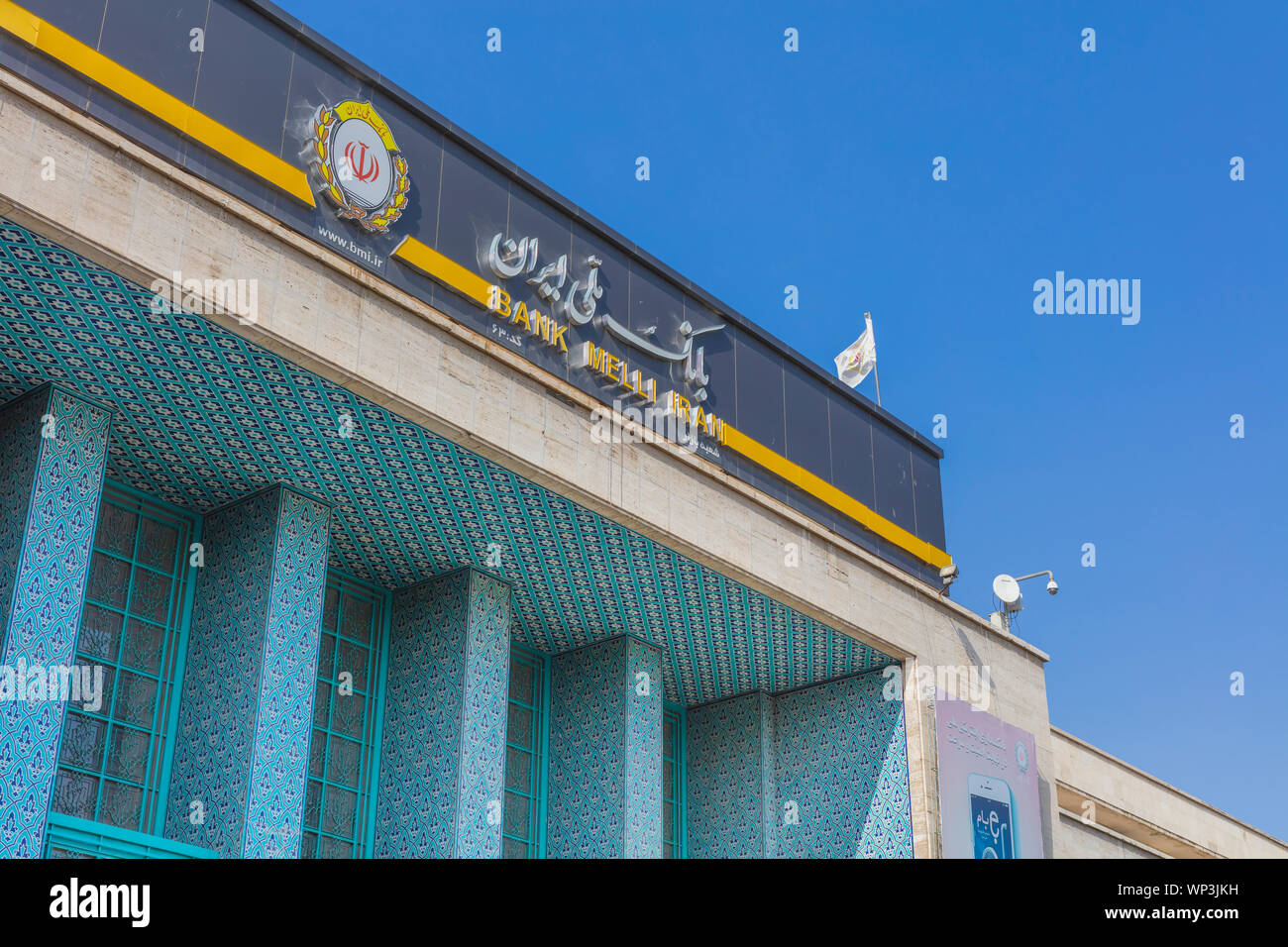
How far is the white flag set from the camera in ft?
59.3

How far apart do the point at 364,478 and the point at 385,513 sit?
599mm

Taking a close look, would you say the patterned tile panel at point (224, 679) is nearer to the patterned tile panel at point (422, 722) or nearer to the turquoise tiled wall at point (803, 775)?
→ the patterned tile panel at point (422, 722)

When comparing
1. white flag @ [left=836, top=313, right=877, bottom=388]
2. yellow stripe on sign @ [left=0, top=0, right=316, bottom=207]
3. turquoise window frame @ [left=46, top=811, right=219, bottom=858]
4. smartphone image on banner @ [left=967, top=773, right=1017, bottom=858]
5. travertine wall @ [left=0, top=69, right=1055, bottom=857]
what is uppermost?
white flag @ [left=836, top=313, right=877, bottom=388]

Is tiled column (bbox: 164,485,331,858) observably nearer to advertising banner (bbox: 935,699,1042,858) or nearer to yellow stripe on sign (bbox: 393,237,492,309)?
yellow stripe on sign (bbox: 393,237,492,309)

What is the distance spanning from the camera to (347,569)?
43.7 ft

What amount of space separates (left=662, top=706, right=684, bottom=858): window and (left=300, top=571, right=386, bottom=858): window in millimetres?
3971

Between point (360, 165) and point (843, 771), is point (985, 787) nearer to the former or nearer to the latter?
point (843, 771)

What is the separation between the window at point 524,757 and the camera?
1426cm

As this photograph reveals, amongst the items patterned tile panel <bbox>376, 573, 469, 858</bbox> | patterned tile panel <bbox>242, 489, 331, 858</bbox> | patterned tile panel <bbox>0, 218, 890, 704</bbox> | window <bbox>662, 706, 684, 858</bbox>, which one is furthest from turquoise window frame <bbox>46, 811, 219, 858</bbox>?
window <bbox>662, 706, 684, 858</bbox>

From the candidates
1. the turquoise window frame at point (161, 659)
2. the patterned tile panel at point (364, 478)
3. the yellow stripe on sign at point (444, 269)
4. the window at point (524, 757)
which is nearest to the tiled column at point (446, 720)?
the patterned tile panel at point (364, 478)

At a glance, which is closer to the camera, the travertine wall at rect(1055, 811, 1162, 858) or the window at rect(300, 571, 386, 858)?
the window at rect(300, 571, 386, 858)

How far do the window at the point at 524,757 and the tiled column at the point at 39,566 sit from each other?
521cm

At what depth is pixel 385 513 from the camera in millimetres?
12328
